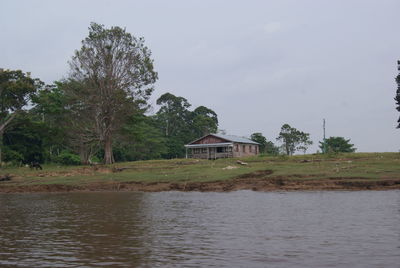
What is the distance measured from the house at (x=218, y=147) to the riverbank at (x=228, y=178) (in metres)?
24.5

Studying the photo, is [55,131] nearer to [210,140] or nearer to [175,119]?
[210,140]

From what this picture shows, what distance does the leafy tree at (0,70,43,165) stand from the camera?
4653cm

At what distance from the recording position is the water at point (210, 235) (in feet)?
28.4

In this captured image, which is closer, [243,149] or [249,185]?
[249,185]

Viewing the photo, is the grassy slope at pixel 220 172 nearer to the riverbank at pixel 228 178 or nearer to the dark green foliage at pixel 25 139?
the riverbank at pixel 228 178

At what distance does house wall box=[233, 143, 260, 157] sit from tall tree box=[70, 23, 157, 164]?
19.4m

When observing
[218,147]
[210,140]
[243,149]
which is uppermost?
[210,140]

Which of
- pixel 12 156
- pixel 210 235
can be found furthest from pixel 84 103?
pixel 210 235

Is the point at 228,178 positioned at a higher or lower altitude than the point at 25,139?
lower

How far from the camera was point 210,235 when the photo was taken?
11.5 metres

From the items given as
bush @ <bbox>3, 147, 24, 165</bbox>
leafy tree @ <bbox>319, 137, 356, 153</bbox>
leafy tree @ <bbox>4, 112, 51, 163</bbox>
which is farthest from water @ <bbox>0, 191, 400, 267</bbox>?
leafy tree @ <bbox>319, 137, 356, 153</bbox>

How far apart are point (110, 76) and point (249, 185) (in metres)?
25.1

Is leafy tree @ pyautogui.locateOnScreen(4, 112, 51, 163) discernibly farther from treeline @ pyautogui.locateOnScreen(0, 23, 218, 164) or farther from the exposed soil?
the exposed soil

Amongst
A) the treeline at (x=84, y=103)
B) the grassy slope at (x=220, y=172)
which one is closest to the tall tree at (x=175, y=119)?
the treeline at (x=84, y=103)
